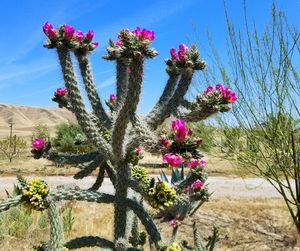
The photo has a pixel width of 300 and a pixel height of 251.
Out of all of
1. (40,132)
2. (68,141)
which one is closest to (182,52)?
(68,141)

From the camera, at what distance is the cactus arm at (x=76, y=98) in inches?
111

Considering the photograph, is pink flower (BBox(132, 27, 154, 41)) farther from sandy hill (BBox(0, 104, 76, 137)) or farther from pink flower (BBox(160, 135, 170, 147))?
sandy hill (BBox(0, 104, 76, 137))

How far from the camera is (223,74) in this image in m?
7.07

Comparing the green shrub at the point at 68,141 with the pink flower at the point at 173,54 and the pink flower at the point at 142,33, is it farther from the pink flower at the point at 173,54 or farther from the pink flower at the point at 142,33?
the pink flower at the point at 142,33

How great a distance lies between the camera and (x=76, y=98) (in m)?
2.82

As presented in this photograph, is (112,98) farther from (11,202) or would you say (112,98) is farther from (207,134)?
(207,134)

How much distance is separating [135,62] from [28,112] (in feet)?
557

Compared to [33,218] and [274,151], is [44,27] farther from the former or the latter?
[33,218]

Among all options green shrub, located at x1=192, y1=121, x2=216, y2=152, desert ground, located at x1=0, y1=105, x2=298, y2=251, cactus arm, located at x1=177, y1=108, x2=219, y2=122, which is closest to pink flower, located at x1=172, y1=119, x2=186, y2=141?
cactus arm, located at x1=177, y1=108, x2=219, y2=122

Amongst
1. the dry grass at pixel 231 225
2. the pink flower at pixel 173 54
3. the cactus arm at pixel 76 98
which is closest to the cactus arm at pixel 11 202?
the cactus arm at pixel 76 98

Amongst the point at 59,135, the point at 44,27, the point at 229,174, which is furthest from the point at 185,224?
the point at 59,135

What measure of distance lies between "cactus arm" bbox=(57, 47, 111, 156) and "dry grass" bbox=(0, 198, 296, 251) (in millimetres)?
4696

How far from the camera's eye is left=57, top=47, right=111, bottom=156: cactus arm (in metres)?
2.81

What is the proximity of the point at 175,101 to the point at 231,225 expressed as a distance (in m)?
6.09
